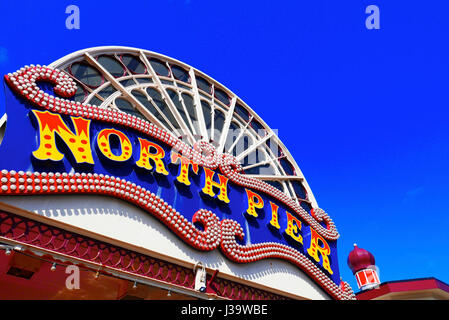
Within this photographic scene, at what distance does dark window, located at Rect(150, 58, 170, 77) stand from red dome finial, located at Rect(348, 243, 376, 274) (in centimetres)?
1189

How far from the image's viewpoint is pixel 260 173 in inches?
526

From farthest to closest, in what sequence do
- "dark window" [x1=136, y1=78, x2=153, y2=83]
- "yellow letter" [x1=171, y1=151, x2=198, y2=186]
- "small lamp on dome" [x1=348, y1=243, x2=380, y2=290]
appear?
"small lamp on dome" [x1=348, y1=243, x2=380, y2=290] < "dark window" [x1=136, y1=78, x2=153, y2=83] < "yellow letter" [x1=171, y1=151, x2=198, y2=186]

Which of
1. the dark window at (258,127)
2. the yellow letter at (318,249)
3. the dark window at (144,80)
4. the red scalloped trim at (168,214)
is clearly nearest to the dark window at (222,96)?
the dark window at (258,127)

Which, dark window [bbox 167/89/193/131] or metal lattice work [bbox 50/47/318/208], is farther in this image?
A: dark window [bbox 167/89/193/131]

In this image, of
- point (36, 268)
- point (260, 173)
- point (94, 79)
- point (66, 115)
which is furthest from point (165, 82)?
point (36, 268)

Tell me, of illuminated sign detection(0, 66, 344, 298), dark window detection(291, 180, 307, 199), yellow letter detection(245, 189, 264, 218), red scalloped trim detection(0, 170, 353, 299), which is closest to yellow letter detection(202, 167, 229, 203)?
illuminated sign detection(0, 66, 344, 298)

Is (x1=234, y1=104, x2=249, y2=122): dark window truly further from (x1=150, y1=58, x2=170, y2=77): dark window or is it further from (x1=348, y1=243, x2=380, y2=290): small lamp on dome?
(x1=348, y1=243, x2=380, y2=290): small lamp on dome

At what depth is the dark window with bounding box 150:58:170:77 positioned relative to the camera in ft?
40.4

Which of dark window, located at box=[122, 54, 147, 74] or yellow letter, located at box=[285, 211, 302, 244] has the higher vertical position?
dark window, located at box=[122, 54, 147, 74]

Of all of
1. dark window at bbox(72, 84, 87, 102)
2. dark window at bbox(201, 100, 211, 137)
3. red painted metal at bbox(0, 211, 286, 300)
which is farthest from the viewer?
dark window at bbox(201, 100, 211, 137)

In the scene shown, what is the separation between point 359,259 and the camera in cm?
1700

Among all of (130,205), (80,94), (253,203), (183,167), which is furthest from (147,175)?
(253,203)
